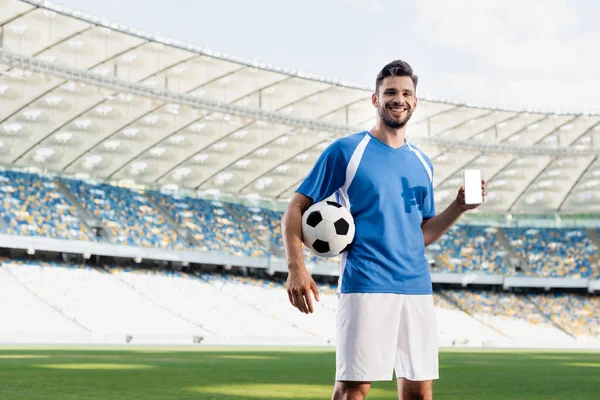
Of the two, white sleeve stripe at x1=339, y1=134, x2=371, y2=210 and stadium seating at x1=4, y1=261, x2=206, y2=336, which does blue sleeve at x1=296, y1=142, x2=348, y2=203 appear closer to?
white sleeve stripe at x1=339, y1=134, x2=371, y2=210

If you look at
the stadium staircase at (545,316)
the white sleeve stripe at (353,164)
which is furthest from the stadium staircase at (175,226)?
the white sleeve stripe at (353,164)

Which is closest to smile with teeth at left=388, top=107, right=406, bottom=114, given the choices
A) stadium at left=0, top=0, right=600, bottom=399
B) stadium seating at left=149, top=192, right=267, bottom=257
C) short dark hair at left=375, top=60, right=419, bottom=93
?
short dark hair at left=375, top=60, right=419, bottom=93

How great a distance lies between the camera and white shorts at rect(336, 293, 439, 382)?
392cm

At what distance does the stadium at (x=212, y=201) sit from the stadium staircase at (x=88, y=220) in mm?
113

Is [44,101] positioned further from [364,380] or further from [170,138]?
[364,380]

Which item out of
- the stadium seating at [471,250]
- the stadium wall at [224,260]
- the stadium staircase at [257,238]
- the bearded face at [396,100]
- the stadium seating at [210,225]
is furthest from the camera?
the stadium seating at [471,250]

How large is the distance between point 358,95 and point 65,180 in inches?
742

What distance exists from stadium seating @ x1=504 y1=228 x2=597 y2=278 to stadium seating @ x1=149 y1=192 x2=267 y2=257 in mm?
19773

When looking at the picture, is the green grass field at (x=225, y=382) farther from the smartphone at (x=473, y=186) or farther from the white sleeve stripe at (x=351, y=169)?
the smartphone at (x=473, y=186)

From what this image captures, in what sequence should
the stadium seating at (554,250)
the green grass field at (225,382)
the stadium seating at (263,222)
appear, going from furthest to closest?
the stadium seating at (554,250)
the stadium seating at (263,222)
the green grass field at (225,382)

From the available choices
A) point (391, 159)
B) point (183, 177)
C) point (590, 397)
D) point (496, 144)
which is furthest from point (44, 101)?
point (391, 159)

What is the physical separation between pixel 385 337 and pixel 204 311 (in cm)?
3823

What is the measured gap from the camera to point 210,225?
5294cm

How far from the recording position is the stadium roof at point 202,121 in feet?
113
